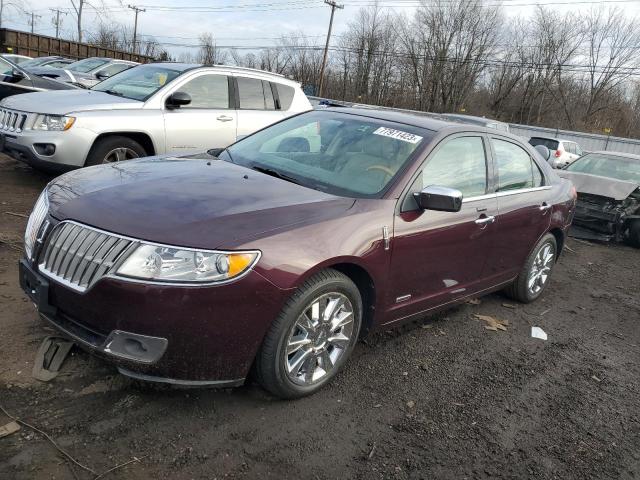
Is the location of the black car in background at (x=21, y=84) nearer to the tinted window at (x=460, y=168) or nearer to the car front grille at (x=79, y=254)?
the car front grille at (x=79, y=254)

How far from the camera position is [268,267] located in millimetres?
2613

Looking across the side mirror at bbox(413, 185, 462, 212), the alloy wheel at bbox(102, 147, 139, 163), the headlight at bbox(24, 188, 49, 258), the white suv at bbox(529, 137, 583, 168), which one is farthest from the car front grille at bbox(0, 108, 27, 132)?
the white suv at bbox(529, 137, 583, 168)

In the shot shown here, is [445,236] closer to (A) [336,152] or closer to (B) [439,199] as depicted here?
(B) [439,199]

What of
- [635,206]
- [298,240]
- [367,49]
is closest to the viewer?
[298,240]

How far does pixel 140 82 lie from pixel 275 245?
211 inches

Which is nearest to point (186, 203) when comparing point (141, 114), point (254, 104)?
point (141, 114)

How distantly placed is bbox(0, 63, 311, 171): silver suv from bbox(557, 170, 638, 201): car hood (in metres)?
4.97

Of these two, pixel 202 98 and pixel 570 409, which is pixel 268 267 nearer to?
pixel 570 409

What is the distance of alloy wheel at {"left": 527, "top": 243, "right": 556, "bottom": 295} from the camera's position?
16.9ft

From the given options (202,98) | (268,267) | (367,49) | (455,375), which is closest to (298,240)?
(268,267)

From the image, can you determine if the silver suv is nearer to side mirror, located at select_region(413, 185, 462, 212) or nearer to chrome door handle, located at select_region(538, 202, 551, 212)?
side mirror, located at select_region(413, 185, 462, 212)

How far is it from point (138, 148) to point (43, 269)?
4.07m

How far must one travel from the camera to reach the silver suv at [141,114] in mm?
6012

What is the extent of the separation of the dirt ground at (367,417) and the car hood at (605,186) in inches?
192
